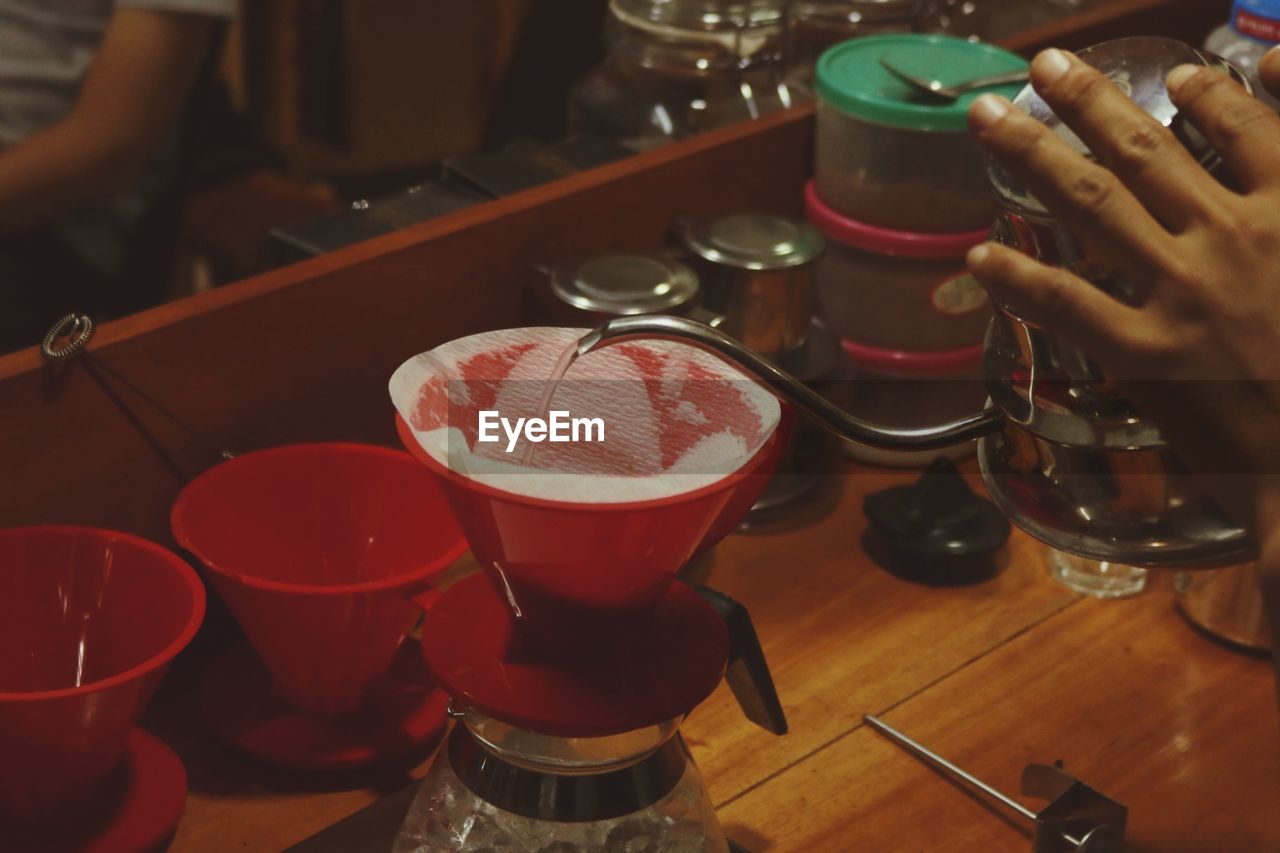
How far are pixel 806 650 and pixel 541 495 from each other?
456 mm

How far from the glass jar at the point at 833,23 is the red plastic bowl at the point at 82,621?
84 centimetres

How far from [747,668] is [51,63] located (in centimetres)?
125

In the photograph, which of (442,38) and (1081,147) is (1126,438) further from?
(442,38)

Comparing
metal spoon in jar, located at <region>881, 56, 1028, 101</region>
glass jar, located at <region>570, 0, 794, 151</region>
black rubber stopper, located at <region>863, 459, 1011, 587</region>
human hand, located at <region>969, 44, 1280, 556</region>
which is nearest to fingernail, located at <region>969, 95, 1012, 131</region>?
human hand, located at <region>969, 44, 1280, 556</region>

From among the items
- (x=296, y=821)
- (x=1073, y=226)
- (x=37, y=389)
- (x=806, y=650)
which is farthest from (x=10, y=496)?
(x=1073, y=226)

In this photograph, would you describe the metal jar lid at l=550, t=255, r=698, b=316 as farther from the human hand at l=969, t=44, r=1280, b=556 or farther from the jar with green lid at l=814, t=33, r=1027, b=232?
the human hand at l=969, t=44, r=1280, b=556

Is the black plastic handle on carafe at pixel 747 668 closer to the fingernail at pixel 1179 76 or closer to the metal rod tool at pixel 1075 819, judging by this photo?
the metal rod tool at pixel 1075 819

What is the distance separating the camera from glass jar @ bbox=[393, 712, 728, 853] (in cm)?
72

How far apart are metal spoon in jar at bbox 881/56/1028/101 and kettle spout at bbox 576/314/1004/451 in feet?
1.86

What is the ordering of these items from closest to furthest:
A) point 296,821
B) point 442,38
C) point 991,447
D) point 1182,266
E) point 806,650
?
point 1182,266, point 991,447, point 296,821, point 806,650, point 442,38

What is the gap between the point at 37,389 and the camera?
0.89 m

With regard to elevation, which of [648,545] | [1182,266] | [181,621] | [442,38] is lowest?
[442,38]

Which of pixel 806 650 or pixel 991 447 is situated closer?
pixel 991 447
